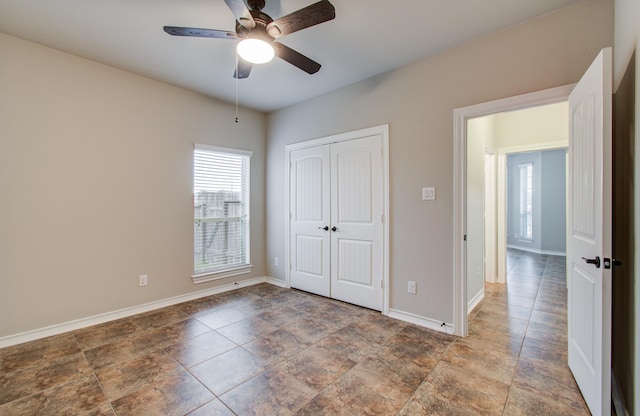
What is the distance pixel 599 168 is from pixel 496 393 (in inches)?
59.5

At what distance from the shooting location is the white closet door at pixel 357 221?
327 centimetres

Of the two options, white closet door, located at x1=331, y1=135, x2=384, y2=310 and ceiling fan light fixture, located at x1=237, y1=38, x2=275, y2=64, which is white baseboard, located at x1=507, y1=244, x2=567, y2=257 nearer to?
white closet door, located at x1=331, y1=135, x2=384, y2=310

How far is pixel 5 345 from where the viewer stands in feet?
8.05

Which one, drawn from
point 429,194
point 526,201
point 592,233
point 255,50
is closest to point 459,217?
point 429,194

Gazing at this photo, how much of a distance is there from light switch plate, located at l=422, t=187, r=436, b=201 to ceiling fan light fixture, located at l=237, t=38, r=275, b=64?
75.0 inches

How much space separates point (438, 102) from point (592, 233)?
1.70 metres

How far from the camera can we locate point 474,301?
3.42 m

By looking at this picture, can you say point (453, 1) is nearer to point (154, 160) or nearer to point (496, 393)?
point (496, 393)

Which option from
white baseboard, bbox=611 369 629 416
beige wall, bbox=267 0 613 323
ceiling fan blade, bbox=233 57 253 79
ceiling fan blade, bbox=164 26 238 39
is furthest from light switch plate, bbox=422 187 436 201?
ceiling fan blade, bbox=164 26 238 39

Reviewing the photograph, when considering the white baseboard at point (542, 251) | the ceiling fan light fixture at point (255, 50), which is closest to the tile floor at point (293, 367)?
the ceiling fan light fixture at point (255, 50)

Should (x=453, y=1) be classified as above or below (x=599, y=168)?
above

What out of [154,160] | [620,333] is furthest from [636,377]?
[154,160]

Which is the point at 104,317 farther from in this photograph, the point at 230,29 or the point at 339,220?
the point at 230,29

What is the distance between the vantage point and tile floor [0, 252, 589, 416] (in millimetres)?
1734
